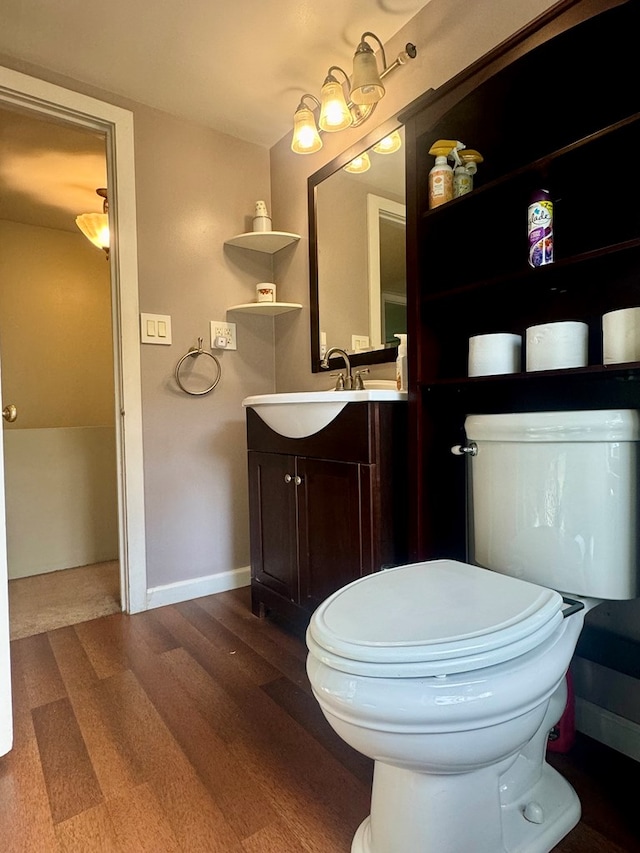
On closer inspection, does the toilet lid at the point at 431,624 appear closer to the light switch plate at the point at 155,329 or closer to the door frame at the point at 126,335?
the door frame at the point at 126,335

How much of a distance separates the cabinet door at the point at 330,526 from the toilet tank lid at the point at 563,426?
1.20 ft

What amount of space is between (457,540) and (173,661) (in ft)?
3.20

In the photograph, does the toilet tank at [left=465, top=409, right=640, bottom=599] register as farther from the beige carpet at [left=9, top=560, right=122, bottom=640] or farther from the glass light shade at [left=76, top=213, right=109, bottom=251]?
the glass light shade at [left=76, top=213, right=109, bottom=251]

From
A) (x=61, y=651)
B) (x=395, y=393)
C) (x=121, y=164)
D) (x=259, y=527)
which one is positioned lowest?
(x=61, y=651)

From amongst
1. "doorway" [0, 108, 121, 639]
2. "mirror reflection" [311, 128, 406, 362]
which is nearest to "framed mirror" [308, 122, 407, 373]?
"mirror reflection" [311, 128, 406, 362]

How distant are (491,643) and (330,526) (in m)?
0.76

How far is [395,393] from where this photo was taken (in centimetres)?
131

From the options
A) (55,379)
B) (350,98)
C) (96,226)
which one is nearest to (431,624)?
(350,98)

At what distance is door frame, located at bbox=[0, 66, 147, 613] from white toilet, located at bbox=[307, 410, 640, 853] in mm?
1271

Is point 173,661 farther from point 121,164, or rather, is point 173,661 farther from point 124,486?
point 121,164

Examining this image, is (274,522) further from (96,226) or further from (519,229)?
(96,226)

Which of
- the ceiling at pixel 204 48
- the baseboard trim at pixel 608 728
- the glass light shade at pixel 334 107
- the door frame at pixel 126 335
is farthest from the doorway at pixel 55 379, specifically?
the baseboard trim at pixel 608 728

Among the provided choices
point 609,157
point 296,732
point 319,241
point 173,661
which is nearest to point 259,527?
point 173,661

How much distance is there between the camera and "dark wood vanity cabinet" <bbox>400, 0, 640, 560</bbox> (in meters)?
1.01
